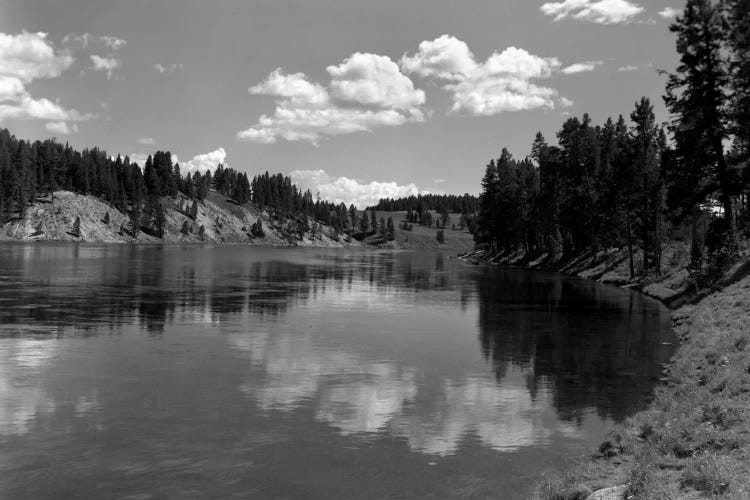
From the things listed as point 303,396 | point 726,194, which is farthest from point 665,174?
point 303,396

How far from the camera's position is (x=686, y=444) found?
12.6m

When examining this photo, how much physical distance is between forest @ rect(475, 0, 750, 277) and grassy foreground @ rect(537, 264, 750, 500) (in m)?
26.9

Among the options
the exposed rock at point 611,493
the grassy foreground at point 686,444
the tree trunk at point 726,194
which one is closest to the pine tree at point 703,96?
the tree trunk at point 726,194

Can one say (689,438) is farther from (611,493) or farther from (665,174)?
(665,174)

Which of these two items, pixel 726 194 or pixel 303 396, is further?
pixel 726 194

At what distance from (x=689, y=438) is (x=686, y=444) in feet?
2.05

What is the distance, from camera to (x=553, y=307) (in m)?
45.5

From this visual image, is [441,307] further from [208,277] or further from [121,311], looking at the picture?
[208,277]

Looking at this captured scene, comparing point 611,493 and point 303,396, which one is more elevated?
point 611,493

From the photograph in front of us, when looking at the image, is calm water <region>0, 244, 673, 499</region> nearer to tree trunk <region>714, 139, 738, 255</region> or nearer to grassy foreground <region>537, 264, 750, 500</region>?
grassy foreground <region>537, 264, 750, 500</region>

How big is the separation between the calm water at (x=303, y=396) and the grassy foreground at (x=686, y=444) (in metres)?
0.99

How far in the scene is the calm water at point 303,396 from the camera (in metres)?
12.9

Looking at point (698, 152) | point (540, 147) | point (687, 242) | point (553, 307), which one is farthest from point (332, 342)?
point (540, 147)

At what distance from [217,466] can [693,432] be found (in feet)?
34.9
